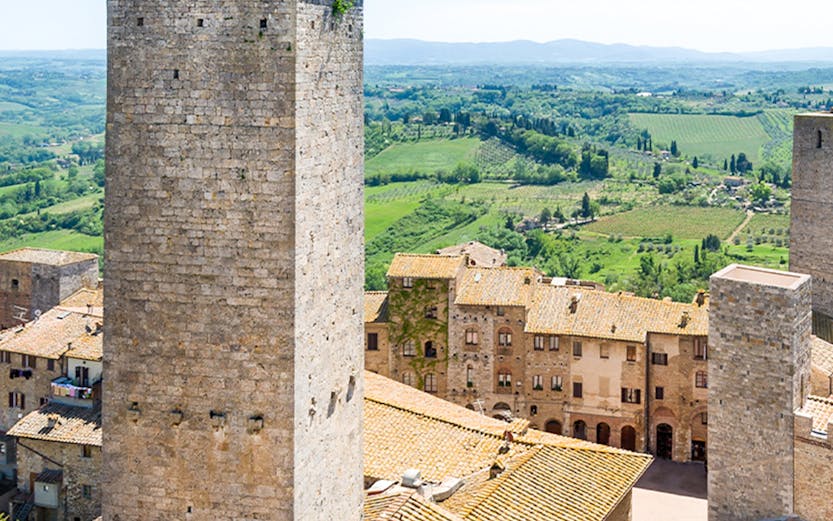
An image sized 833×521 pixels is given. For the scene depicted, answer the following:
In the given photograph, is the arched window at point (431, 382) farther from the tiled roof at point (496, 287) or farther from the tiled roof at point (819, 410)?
the tiled roof at point (819, 410)

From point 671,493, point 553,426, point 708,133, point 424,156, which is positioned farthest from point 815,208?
point 708,133

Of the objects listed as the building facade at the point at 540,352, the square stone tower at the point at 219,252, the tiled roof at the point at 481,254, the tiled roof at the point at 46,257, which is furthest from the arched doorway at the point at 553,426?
the square stone tower at the point at 219,252

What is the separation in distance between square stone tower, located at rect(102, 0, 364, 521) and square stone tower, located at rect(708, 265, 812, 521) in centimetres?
1031

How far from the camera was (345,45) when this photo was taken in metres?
12.2

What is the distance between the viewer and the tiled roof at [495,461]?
18734 mm

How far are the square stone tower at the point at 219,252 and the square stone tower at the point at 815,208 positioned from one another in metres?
20.2

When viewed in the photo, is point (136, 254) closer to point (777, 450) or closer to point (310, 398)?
point (310, 398)

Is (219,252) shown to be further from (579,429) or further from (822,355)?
(579,429)

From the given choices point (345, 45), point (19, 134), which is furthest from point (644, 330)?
point (19, 134)

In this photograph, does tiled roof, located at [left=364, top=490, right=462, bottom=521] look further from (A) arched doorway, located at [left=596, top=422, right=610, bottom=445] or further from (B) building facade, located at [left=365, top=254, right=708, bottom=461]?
(A) arched doorway, located at [left=596, top=422, right=610, bottom=445]

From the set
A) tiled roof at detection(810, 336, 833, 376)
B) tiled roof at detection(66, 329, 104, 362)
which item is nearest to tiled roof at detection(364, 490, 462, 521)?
tiled roof at detection(810, 336, 833, 376)

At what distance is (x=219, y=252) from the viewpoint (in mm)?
11383

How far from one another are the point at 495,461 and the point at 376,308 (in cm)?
1863

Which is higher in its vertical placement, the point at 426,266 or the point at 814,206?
the point at 814,206
